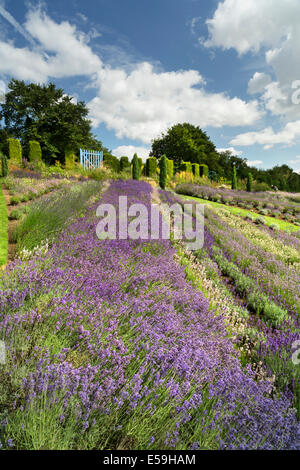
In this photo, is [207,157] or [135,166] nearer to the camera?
[135,166]

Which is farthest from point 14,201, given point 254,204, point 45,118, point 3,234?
point 45,118

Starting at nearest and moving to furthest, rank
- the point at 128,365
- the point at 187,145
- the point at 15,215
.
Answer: the point at 128,365 < the point at 15,215 < the point at 187,145

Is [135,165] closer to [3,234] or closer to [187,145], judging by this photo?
[3,234]

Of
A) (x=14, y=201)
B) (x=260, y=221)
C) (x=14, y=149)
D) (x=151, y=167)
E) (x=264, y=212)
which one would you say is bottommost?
(x=260, y=221)

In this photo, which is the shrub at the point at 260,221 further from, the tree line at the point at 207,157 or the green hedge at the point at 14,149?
the tree line at the point at 207,157

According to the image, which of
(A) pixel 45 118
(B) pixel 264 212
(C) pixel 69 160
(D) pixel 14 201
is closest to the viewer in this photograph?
(D) pixel 14 201

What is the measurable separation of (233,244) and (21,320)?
5020mm

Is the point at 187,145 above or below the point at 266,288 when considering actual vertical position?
above

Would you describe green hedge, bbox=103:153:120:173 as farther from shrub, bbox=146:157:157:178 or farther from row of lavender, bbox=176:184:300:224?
row of lavender, bbox=176:184:300:224

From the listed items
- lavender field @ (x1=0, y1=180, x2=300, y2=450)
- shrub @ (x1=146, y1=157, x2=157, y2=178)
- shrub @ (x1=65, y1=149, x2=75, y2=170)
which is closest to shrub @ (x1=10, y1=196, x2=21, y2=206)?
lavender field @ (x1=0, y1=180, x2=300, y2=450)

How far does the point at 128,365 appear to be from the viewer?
152 centimetres

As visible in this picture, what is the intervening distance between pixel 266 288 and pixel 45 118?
1115 inches

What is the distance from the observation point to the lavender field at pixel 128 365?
112 cm

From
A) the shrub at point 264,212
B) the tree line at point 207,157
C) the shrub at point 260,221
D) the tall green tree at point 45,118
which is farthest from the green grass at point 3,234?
the tree line at point 207,157
